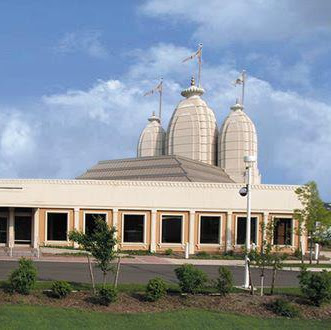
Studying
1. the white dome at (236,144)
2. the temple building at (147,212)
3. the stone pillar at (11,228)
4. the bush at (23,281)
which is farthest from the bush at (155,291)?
the white dome at (236,144)

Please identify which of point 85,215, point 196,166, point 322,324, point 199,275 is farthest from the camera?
point 196,166

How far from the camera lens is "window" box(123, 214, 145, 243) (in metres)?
39.5

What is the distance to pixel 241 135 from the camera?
68.8 meters

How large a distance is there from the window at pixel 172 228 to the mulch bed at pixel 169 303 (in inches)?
905

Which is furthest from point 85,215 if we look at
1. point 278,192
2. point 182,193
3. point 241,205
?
point 278,192

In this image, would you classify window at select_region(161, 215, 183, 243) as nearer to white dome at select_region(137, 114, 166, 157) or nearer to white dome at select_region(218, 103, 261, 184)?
white dome at select_region(218, 103, 261, 184)

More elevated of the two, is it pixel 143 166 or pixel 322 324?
pixel 143 166

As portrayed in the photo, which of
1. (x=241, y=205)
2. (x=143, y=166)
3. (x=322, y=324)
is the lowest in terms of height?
(x=322, y=324)

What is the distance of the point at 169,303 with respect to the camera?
15805 mm

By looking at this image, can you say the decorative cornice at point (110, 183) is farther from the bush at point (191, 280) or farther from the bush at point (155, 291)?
the bush at point (155, 291)

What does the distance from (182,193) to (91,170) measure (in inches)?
958

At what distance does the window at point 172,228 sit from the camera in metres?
39.7

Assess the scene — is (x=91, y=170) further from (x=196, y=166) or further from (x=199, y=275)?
(x=199, y=275)

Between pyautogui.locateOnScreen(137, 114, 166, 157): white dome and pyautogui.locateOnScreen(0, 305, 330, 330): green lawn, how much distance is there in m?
63.7
